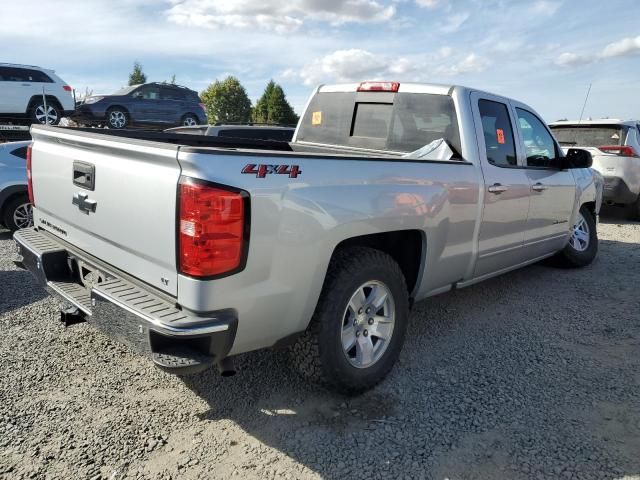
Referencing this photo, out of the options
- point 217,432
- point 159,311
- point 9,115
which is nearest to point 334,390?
point 217,432

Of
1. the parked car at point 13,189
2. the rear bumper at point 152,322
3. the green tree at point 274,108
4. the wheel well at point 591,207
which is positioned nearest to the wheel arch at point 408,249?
the rear bumper at point 152,322

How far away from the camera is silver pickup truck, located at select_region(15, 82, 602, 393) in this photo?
2.17 meters

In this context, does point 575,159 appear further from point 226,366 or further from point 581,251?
point 226,366

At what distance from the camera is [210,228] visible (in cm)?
212

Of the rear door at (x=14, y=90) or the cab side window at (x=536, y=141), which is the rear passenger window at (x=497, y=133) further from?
the rear door at (x=14, y=90)

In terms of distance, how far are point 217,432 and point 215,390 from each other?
1.40ft

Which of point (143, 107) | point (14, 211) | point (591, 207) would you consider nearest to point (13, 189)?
point (14, 211)

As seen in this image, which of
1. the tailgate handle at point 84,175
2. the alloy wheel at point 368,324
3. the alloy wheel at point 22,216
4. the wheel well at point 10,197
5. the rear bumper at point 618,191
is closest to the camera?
the tailgate handle at point 84,175

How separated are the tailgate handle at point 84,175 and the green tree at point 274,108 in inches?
1960

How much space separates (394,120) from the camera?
4062 mm

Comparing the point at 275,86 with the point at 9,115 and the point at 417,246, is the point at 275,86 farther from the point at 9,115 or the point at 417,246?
the point at 417,246

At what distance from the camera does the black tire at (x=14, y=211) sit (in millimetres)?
6570

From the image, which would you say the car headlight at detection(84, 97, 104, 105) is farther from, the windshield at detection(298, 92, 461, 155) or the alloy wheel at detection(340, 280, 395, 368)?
the alloy wheel at detection(340, 280, 395, 368)

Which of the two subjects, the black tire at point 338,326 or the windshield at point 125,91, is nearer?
the black tire at point 338,326
